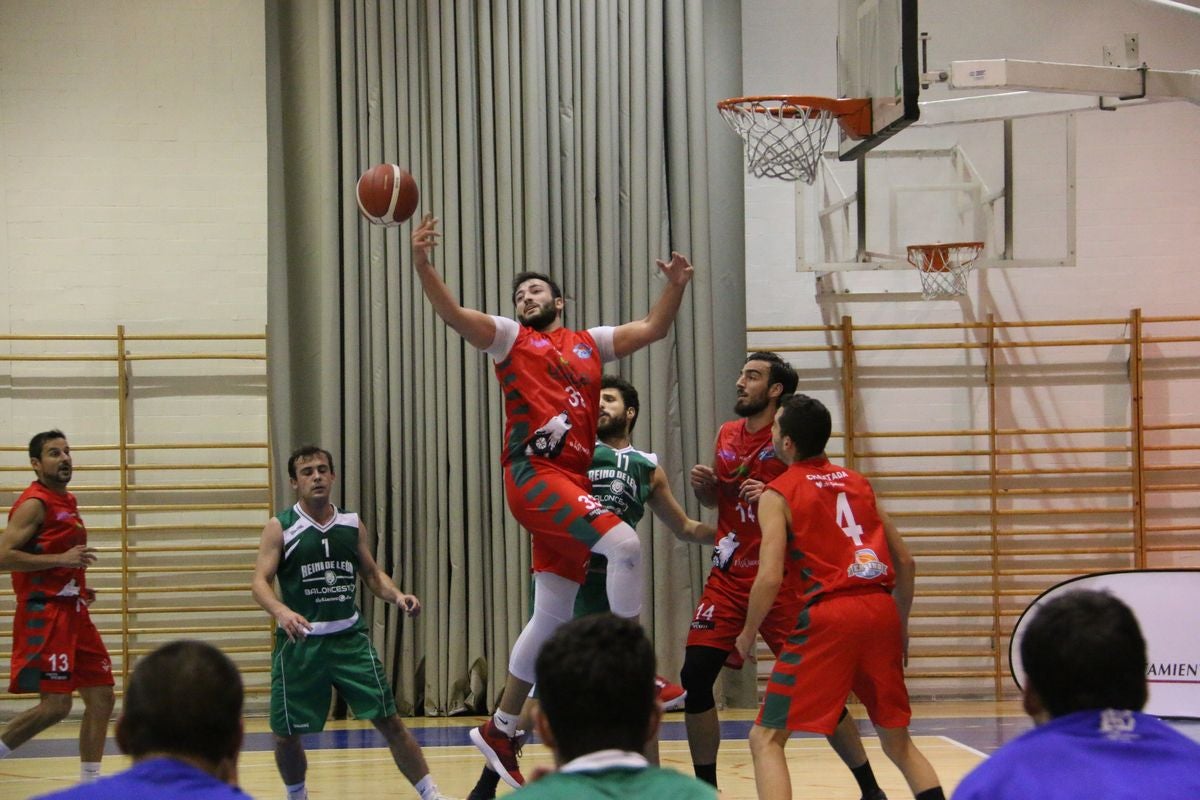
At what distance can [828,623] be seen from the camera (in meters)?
4.21

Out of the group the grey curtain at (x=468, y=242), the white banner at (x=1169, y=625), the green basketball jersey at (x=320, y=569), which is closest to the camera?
the green basketball jersey at (x=320, y=569)

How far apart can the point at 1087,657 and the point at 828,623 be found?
2174 millimetres

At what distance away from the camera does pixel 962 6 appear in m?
9.78

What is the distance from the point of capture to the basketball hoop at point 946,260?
8609mm

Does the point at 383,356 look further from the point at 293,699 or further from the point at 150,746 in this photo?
the point at 150,746

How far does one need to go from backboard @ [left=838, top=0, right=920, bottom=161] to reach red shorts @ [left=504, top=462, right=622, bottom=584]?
219cm

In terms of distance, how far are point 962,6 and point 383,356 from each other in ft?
16.0

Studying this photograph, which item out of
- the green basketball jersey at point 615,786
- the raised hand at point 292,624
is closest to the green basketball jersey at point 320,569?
the raised hand at point 292,624

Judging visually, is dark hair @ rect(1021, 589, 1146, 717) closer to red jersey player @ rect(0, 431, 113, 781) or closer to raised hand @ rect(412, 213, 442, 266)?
raised hand @ rect(412, 213, 442, 266)

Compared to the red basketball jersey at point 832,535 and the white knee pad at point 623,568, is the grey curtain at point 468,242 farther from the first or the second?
the red basketball jersey at point 832,535

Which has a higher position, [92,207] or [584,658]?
[92,207]

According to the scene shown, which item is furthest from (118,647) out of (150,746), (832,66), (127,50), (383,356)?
(150,746)

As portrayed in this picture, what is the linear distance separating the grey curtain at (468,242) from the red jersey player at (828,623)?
458 centimetres

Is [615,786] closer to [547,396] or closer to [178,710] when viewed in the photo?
[178,710]
